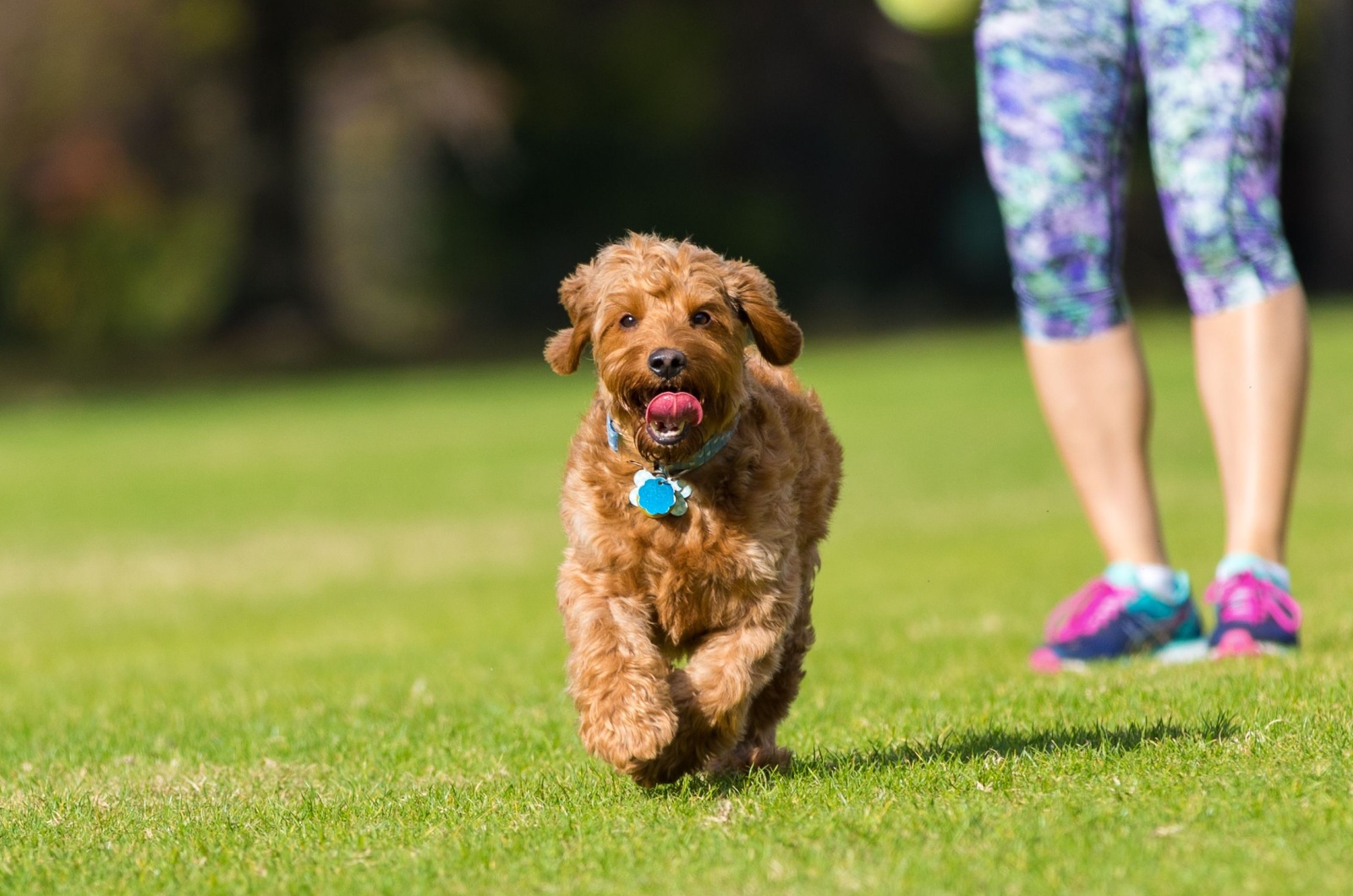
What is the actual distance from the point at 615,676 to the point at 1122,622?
2496 mm

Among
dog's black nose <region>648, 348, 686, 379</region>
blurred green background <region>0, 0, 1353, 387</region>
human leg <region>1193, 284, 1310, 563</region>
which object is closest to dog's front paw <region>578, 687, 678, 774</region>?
dog's black nose <region>648, 348, 686, 379</region>

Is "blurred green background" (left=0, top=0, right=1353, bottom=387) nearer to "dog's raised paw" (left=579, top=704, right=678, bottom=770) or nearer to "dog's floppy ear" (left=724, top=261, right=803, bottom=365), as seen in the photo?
"dog's floppy ear" (left=724, top=261, right=803, bottom=365)

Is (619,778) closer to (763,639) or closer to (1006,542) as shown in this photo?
(763,639)

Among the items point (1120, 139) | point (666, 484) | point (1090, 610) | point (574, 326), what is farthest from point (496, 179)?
point (666, 484)

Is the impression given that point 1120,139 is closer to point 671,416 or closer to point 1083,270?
point 1083,270

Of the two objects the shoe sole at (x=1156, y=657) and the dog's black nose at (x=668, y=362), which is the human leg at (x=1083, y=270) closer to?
the shoe sole at (x=1156, y=657)

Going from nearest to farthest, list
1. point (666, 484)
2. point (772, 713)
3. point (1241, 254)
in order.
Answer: point (666, 484) → point (772, 713) → point (1241, 254)

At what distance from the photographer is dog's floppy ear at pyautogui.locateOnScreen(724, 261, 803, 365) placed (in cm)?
511

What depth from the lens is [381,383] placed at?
30266 millimetres

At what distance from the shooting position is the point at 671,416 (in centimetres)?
480

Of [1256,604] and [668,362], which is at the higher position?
[668,362]

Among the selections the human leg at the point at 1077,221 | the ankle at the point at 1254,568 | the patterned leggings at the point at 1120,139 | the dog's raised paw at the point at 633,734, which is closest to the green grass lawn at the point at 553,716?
the dog's raised paw at the point at 633,734

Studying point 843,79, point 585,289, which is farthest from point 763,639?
point 843,79

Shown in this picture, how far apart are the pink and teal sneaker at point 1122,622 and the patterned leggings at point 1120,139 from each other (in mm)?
870
